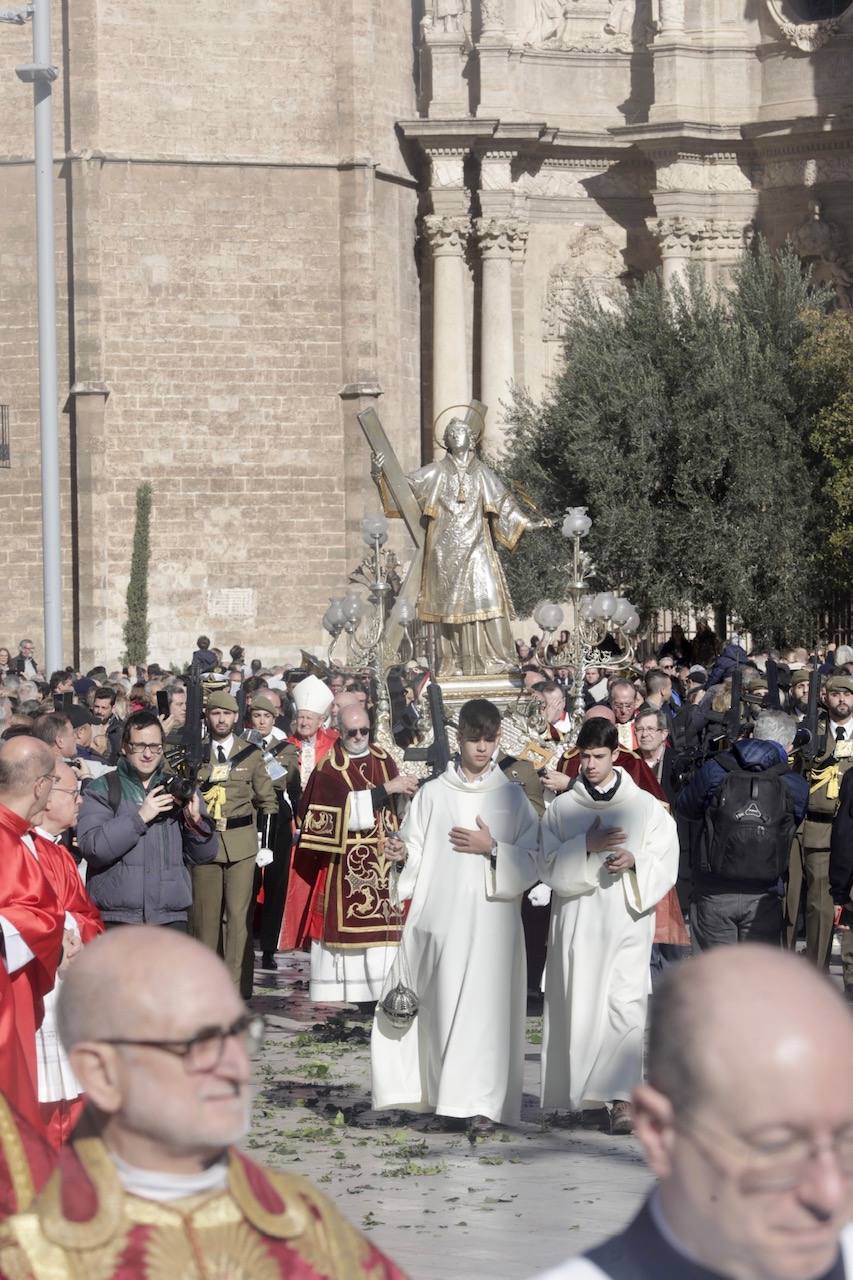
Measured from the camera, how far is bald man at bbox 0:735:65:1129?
21.3 ft

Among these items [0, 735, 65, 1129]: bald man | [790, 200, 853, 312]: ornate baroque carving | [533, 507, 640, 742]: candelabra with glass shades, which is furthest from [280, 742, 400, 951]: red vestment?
[790, 200, 853, 312]: ornate baroque carving

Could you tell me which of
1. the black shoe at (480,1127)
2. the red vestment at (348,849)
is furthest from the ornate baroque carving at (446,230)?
the black shoe at (480,1127)

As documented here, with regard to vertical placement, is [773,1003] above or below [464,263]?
below

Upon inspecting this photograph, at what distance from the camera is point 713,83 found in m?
35.2

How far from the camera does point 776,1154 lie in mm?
2318

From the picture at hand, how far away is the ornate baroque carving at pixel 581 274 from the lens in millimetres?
35938

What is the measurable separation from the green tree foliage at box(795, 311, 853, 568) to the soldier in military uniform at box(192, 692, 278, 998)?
19496mm

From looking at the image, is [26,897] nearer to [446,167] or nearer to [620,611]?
[620,611]

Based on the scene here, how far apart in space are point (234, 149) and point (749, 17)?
8199 mm

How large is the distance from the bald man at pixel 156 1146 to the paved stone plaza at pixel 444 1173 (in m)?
3.85

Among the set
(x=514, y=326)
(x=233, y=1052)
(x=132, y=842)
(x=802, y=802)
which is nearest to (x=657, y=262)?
(x=514, y=326)

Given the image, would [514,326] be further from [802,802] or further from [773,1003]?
[773,1003]

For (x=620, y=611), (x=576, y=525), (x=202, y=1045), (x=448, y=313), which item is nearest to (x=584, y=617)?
(x=620, y=611)

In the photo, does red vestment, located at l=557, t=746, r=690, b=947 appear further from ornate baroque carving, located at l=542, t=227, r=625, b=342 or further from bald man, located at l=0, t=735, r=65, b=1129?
ornate baroque carving, located at l=542, t=227, r=625, b=342
